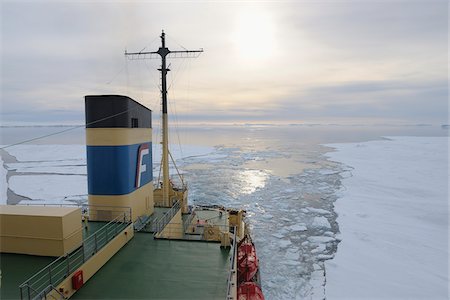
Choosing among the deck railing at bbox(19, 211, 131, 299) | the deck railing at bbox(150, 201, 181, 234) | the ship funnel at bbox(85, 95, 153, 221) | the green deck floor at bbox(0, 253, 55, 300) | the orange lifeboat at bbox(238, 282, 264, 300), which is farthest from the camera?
the deck railing at bbox(150, 201, 181, 234)

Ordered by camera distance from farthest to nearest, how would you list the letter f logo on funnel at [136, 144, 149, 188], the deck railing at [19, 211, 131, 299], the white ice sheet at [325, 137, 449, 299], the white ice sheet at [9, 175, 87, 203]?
1. the white ice sheet at [9, 175, 87, 203]
2. the white ice sheet at [325, 137, 449, 299]
3. the letter f logo on funnel at [136, 144, 149, 188]
4. the deck railing at [19, 211, 131, 299]

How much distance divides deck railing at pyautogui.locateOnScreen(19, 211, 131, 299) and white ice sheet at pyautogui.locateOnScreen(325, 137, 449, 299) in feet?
20.2

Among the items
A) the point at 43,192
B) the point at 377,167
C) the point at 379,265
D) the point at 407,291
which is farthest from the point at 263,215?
the point at 377,167

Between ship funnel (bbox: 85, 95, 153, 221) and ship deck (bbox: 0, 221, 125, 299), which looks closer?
ship deck (bbox: 0, 221, 125, 299)

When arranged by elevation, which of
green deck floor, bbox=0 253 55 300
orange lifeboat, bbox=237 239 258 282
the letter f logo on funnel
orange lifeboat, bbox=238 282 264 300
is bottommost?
orange lifeboat, bbox=238 282 264 300

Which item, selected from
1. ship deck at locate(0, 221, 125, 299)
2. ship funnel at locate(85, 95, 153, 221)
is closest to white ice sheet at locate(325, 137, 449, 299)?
ship funnel at locate(85, 95, 153, 221)

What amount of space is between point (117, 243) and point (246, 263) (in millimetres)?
3724

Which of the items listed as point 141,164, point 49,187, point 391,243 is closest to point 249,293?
point 141,164

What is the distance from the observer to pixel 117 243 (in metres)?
6.04

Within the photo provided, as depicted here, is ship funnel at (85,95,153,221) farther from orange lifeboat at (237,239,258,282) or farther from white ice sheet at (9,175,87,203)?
white ice sheet at (9,175,87,203)

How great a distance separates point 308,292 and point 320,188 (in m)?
13.3

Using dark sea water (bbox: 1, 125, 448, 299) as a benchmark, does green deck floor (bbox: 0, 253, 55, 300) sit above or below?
above

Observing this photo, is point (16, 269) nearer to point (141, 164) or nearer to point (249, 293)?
point (141, 164)

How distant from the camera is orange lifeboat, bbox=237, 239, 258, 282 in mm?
7914
